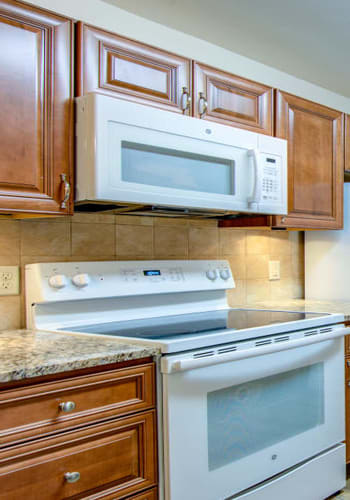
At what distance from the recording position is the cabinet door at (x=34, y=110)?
4.75 ft

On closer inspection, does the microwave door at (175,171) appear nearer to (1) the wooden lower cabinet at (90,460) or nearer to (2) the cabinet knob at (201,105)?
(2) the cabinet knob at (201,105)

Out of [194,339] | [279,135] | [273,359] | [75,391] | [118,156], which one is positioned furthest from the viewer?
[279,135]

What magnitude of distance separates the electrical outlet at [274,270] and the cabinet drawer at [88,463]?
152 centimetres

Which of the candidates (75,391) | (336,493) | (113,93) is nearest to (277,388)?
(336,493)

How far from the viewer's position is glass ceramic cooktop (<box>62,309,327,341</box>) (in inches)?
63.8

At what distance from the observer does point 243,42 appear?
256 centimetres

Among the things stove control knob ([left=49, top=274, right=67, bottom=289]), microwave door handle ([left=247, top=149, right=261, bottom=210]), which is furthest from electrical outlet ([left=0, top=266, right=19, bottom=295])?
microwave door handle ([left=247, top=149, right=261, bottom=210])

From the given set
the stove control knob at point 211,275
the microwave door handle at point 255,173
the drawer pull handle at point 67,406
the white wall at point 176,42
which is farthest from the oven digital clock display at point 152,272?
the white wall at point 176,42

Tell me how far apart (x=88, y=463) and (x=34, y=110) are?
1044 mm

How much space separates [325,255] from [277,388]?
4.14 ft

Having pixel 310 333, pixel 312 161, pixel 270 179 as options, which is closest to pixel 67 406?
pixel 310 333

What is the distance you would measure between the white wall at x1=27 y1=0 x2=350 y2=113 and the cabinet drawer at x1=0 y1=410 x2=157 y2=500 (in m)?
1.68

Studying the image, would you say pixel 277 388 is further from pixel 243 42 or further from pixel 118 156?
pixel 243 42

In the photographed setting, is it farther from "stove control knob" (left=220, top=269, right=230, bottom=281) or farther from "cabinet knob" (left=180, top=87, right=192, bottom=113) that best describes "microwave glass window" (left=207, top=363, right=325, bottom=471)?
"cabinet knob" (left=180, top=87, right=192, bottom=113)
